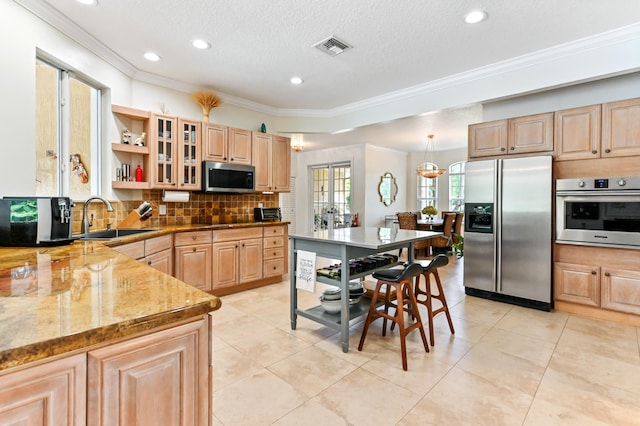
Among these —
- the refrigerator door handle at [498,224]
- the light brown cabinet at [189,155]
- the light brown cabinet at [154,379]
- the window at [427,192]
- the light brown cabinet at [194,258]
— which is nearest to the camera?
the light brown cabinet at [154,379]

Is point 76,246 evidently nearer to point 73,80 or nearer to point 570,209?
point 73,80

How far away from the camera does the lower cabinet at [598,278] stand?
2.97 meters

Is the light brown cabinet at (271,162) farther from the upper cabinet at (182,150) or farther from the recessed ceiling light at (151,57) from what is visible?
the recessed ceiling light at (151,57)

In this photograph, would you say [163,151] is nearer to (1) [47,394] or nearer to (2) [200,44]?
(2) [200,44]

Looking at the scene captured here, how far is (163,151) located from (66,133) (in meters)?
0.96

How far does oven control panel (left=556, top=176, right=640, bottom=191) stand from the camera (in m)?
2.92

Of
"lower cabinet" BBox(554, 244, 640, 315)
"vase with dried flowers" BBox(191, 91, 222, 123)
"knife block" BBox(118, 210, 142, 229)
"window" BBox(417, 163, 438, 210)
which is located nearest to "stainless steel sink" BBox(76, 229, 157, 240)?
"knife block" BBox(118, 210, 142, 229)

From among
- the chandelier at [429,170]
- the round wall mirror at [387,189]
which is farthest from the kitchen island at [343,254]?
the round wall mirror at [387,189]

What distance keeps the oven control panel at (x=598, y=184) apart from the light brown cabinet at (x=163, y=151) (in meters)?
4.34

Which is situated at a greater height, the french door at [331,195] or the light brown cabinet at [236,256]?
the french door at [331,195]

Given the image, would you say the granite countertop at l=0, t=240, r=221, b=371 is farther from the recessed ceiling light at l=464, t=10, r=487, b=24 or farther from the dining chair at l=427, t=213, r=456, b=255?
the dining chair at l=427, t=213, r=456, b=255

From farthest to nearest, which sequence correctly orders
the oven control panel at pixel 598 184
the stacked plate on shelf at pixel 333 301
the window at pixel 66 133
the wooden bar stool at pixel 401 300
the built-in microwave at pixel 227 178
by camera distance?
the built-in microwave at pixel 227 178
the oven control panel at pixel 598 184
the stacked plate on shelf at pixel 333 301
the window at pixel 66 133
the wooden bar stool at pixel 401 300

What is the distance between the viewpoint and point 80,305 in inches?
34.9

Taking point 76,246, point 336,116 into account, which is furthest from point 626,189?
point 76,246
